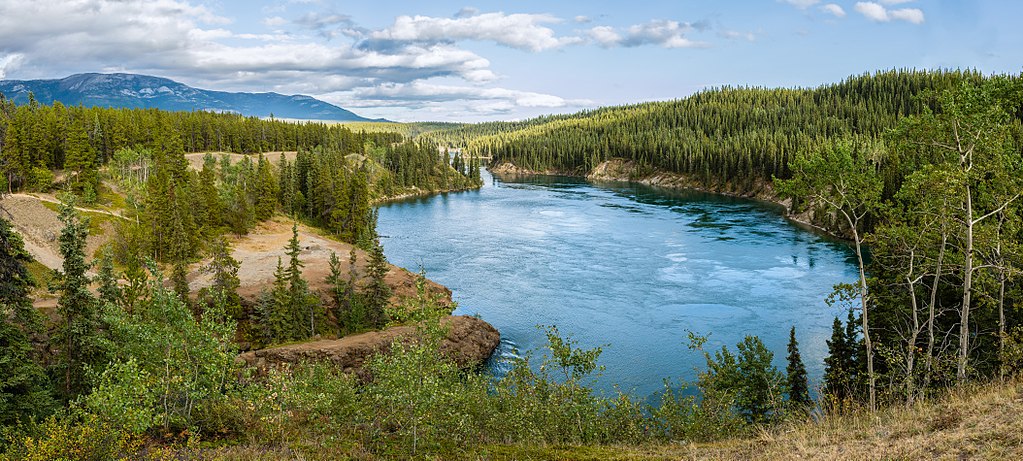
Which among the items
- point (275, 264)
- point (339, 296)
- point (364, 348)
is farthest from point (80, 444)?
point (275, 264)

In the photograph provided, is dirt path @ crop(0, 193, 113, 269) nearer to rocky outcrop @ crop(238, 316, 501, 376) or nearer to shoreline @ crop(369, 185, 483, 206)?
rocky outcrop @ crop(238, 316, 501, 376)

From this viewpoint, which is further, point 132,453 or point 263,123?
point 263,123

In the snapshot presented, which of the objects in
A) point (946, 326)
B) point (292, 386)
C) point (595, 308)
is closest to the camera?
point (292, 386)

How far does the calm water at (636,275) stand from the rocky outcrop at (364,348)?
2.29 metres

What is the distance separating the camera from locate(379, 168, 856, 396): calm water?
5284 centimetres

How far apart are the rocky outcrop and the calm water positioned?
2287mm

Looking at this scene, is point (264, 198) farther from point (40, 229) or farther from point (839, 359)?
point (839, 359)

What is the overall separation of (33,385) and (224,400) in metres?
14.0

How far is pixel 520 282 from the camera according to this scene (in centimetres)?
7319

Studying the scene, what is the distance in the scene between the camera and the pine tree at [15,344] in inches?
941

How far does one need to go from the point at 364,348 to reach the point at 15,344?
25.9 meters

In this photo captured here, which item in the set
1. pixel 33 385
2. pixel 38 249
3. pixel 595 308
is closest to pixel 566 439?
pixel 33 385

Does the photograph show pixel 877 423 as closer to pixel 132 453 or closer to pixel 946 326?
pixel 132 453

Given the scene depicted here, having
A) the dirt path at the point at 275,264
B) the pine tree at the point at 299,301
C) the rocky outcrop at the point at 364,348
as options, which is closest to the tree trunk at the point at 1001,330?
the rocky outcrop at the point at 364,348
